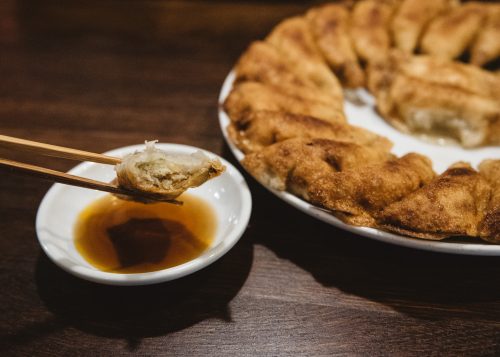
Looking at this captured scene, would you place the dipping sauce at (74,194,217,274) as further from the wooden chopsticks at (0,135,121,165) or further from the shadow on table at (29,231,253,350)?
the wooden chopsticks at (0,135,121,165)

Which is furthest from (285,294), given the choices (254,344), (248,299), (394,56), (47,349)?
(394,56)

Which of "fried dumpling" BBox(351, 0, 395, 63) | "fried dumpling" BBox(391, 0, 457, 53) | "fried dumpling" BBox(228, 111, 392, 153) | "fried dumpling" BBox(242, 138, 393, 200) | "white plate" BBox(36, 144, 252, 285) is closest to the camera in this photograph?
"white plate" BBox(36, 144, 252, 285)

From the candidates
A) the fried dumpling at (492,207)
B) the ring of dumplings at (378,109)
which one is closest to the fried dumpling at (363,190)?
the ring of dumplings at (378,109)

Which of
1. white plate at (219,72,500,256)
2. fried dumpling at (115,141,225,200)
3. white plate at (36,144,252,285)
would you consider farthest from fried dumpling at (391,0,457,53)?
fried dumpling at (115,141,225,200)

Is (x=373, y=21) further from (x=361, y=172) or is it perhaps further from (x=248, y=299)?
(x=248, y=299)

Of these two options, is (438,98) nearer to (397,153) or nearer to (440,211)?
(397,153)

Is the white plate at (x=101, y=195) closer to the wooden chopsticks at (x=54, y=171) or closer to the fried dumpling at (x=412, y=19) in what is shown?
the wooden chopsticks at (x=54, y=171)
